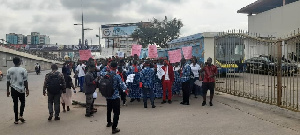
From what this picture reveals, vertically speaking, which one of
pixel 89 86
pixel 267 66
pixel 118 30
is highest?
pixel 118 30

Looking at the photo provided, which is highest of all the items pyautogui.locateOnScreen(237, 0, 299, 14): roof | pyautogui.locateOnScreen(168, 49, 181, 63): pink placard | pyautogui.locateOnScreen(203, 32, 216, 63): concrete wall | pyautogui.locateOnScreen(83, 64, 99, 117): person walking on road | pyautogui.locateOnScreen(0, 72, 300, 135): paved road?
pyautogui.locateOnScreen(237, 0, 299, 14): roof

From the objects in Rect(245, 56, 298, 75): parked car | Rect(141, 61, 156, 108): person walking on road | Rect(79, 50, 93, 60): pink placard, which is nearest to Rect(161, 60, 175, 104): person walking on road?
Rect(141, 61, 156, 108): person walking on road

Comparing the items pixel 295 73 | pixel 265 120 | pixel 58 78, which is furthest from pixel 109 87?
pixel 295 73

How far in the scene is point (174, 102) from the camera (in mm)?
10648

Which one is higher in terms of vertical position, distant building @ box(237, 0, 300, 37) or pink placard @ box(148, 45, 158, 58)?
distant building @ box(237, 0, 300, 37)

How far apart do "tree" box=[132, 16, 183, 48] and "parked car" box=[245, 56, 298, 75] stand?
1565 inches

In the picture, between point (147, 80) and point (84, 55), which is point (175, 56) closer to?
point (147, 80)

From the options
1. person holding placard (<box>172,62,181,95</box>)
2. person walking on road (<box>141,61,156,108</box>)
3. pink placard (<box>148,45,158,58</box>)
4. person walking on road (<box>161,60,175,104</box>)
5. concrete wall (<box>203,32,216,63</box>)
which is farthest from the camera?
pink placard (<box>148,45,158,58</box>)

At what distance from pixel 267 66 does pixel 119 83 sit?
4.79m

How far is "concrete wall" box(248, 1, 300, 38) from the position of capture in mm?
24938

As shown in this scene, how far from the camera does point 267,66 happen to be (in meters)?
8.88

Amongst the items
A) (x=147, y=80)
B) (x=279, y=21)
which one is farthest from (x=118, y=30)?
(x=147, y=80)

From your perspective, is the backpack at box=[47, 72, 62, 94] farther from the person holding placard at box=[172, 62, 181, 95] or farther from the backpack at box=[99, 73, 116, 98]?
the person holding placard at box=[172, 62, 181, 95]

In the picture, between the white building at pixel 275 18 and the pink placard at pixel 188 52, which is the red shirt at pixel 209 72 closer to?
the pink placard at pixel 188 52
